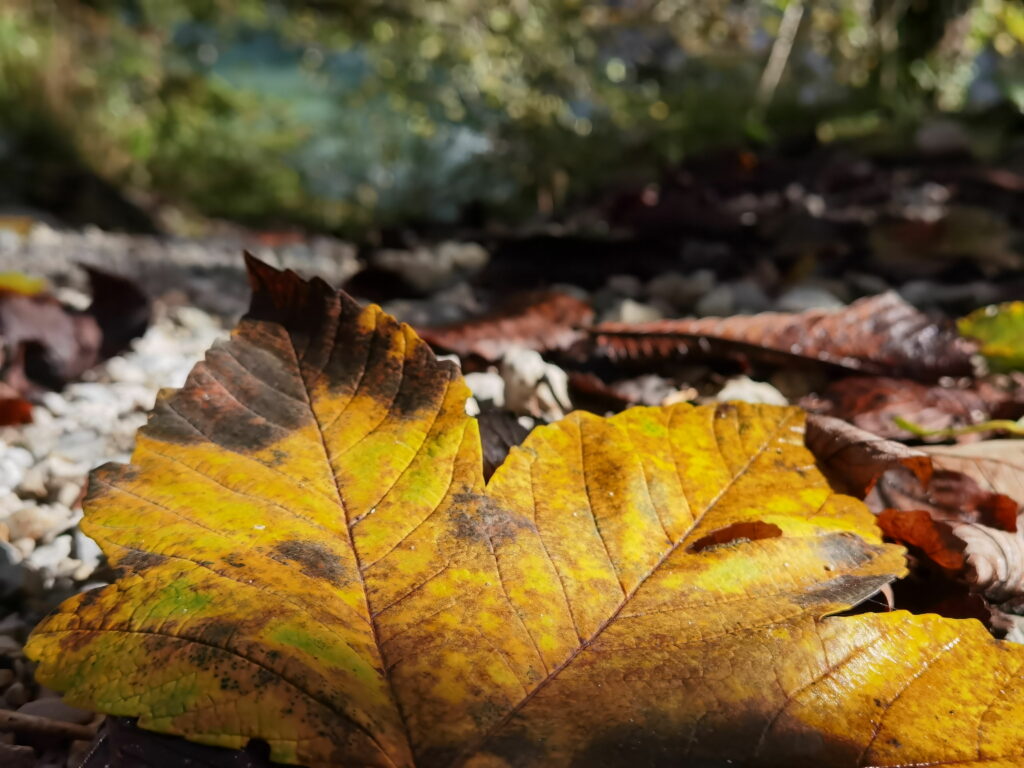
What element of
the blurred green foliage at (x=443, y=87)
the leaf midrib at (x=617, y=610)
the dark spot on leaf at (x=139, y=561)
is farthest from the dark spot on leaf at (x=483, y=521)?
the blurred green foliage at (x=443, y=87)

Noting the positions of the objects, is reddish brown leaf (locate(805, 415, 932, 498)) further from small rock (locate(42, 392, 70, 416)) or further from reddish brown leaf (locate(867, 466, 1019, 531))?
small rock (locate(42, 392, 70, 416))

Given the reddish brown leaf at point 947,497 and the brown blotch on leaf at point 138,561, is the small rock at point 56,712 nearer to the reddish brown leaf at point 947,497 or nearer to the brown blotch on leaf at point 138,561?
the brown blotch on leaf at point 138,561

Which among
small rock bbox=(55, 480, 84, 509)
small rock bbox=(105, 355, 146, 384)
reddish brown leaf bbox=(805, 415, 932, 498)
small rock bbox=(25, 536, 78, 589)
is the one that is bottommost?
small rock bbox=(25, 536, 78, 589)

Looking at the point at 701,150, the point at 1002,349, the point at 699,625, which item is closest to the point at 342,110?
the point at 701,150

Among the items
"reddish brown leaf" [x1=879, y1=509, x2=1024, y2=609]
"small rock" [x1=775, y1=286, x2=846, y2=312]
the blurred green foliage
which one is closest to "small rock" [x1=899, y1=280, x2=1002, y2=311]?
"small rock" [x1=775, y1=286, x2=846, y2=312]

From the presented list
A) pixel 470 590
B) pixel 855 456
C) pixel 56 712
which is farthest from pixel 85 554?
pixel 855 456

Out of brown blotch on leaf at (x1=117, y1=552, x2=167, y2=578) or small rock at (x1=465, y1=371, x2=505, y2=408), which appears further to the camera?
small rock at (x1=465, y1=371, x2=505, y2=408)
